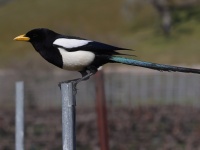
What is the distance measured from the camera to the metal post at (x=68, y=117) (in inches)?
143

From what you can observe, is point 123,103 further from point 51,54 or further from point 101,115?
point 51,54

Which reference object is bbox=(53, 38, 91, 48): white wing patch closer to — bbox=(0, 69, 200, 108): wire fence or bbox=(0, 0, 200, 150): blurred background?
bbox=(0, 0, 200, 150): blurred background

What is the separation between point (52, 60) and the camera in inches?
165

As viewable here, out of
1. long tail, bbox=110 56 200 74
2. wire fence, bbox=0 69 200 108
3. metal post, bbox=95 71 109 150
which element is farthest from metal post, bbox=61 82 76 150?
wire fence, bbox=0 69 200 108

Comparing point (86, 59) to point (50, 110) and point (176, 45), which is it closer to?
point (50, 110)

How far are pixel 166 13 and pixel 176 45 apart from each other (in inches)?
116

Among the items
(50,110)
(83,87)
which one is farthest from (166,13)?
(50,110)

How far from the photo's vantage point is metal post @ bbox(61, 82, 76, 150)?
3629 mm

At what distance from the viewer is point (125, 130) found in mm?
8562

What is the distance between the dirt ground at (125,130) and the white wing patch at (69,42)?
396cm

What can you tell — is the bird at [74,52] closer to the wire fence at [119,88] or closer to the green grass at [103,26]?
the wire fence at [119,88]

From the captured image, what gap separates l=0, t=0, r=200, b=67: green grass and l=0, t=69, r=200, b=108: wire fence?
1728 cm

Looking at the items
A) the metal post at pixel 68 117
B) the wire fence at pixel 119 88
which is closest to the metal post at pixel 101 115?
the metal post at pixel 68 117

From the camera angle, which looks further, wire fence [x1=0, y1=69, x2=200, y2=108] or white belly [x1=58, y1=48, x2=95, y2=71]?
wire fence [x1=0, y1=69, x2=200, y2=108]
